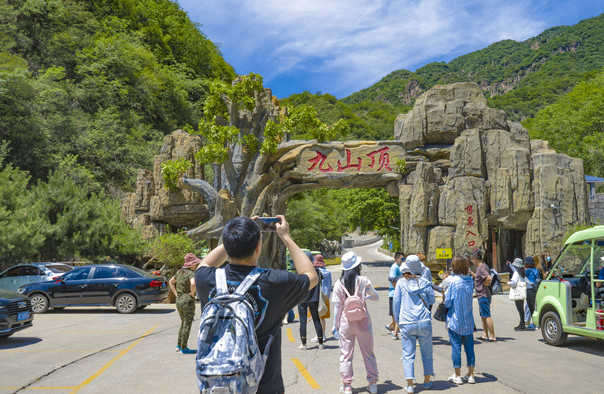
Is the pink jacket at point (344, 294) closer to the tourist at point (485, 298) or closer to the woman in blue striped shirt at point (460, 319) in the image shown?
the woman in blue striped shirt at point (460, 319)

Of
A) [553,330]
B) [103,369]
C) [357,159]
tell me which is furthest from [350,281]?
[357,159]

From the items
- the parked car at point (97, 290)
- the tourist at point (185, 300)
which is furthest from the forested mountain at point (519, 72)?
→ the tourist at point (185, 300)

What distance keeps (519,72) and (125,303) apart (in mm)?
122030

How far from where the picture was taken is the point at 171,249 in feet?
70.7

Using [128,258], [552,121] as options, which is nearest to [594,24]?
[552,121]

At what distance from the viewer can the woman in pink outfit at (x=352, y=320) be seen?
6.20 metres

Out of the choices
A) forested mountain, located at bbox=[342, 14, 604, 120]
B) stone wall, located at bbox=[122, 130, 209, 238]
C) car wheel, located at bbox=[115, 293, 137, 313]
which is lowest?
car wheel, located at bbox=[115, 293, 137, 313]

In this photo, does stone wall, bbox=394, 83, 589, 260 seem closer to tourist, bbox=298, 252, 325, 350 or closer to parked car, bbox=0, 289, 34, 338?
tourist, bbox=298, 252, 325, 350

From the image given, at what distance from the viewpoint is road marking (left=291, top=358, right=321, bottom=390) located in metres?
6.54

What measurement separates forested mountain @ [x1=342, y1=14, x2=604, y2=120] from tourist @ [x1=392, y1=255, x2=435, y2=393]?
249 feet

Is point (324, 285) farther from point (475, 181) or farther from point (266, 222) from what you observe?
point (475, 181)

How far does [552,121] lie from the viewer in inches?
1827

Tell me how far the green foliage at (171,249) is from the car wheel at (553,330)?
15.5 meters

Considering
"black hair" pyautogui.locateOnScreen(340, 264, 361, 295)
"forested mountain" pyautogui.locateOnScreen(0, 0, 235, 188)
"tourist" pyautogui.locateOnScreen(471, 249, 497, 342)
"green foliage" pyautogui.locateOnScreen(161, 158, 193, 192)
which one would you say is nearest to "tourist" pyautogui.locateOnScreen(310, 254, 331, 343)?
"black hair" pyautogui.locateOnScreen(340, 264, 361, 295)
